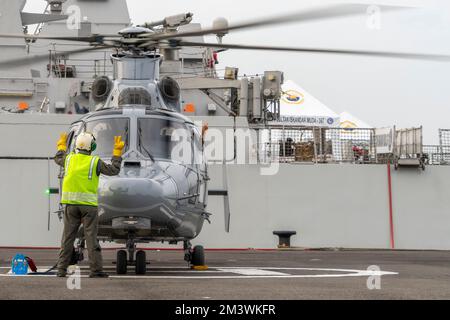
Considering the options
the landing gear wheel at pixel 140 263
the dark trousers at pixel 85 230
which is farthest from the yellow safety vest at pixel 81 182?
the landing gear wheel at pixel 140 263

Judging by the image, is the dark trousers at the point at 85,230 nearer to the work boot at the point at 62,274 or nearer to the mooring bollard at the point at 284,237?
the work boot at the point at 62,274

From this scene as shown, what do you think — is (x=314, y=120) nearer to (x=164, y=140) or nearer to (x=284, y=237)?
(x=284, y=237)

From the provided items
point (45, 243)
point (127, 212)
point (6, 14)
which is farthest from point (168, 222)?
point (6, 14)

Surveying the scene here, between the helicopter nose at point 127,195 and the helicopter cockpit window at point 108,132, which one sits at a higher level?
the helicopter cockpit window at point 108,132

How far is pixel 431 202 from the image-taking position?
A: 29.7 metres

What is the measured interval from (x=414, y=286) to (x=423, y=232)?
19312mm

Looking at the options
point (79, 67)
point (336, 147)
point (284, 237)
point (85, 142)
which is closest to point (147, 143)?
point (85, 142)

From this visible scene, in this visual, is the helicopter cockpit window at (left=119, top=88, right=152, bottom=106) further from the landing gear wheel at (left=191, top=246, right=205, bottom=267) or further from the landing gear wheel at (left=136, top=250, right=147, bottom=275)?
the landing gear wheel at (left=136, top=250, right=147, bottom=275)

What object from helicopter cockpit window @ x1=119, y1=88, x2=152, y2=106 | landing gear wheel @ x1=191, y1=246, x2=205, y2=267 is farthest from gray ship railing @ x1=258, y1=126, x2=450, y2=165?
helicopter cockpit window @ x1=119, y1=88, x2=152, y2=106

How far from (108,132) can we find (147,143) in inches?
25.7

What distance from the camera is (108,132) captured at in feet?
45.0

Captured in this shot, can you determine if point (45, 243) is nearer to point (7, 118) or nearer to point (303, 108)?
point (7, 118)

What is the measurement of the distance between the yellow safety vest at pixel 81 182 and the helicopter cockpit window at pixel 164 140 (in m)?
1.69

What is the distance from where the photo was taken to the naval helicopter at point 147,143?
12336mm
